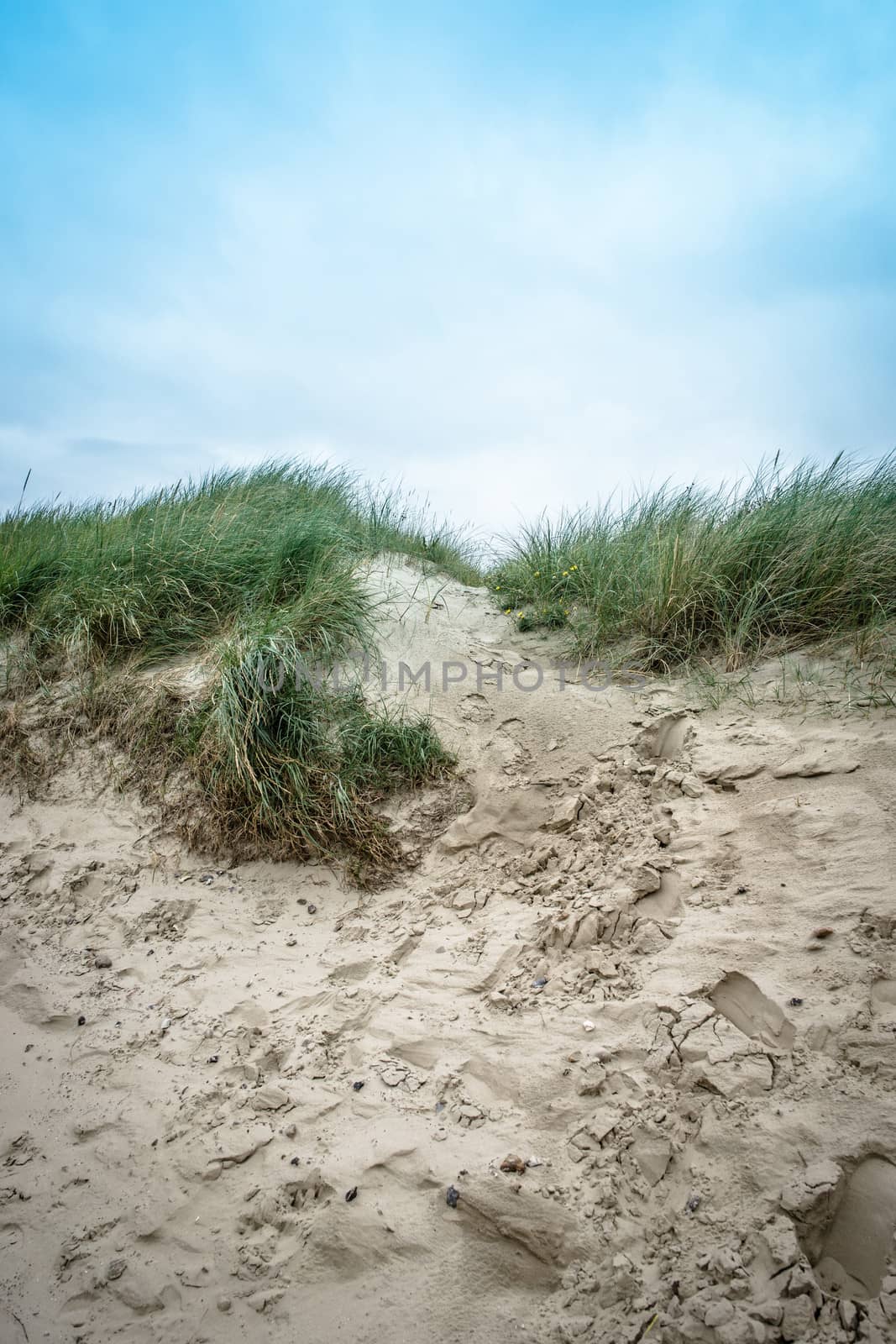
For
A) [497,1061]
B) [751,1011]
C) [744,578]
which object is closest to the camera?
[751,1011]

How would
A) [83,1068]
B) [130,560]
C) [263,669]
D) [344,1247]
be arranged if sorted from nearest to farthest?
[344,1247], [83,1068], [263,669], [130,560]

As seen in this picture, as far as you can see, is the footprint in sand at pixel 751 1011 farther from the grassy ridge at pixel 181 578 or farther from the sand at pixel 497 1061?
the grassy ridge at pixel 181 578

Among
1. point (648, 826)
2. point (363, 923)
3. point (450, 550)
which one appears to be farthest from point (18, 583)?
point (648, 826)

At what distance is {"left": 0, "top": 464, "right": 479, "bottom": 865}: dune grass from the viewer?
388cm

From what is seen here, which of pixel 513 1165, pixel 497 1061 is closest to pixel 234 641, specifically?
pixel 497 1061

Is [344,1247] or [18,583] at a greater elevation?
[18,583]

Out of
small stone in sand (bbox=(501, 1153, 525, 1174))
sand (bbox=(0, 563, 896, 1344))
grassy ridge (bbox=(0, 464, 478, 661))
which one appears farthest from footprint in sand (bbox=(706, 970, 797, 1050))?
grassy ridge (bbox=(0, 464, 478, 661))

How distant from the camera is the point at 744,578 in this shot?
4.38 metres

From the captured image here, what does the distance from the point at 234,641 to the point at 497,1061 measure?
282 centimetres

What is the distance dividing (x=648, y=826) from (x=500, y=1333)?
79.2 inches

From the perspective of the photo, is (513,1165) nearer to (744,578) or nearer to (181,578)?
(744,578)

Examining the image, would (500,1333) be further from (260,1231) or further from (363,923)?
(363,923)

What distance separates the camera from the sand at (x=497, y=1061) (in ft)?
6.29

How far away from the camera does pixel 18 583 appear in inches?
211
